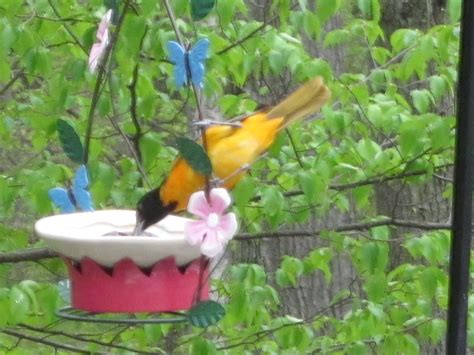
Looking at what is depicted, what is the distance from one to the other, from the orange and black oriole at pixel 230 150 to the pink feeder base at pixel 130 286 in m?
0.16

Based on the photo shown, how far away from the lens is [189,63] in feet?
Answer: 5.80

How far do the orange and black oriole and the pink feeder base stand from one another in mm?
163

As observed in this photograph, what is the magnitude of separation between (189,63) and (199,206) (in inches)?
10.2

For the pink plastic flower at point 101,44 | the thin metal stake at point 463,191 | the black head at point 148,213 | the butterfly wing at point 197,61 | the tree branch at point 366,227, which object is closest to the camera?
the thin metal stake at point 463,191

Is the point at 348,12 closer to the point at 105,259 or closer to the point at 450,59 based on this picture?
the point at 450,59

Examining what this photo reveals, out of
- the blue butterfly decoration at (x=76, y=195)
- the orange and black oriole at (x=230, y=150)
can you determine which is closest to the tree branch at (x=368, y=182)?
the orange and black oriole at (x=230, y=150)

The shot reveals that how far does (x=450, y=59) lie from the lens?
3633 millimetres

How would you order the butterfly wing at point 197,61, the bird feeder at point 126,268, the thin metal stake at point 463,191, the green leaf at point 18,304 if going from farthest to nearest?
the green leaf at point 18,304, the bird feeder at point 126,268, the butterfly wing at point 197,61, the thin metal stake at point 463,191

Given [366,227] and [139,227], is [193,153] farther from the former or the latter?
[366,227]

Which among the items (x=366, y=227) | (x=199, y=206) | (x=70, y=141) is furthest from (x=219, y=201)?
(x=366, y=227)

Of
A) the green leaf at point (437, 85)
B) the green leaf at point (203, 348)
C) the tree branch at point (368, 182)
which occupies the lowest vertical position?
the green leaf at point (203, 348)

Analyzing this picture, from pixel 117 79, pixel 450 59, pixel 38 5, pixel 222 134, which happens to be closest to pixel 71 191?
pixel 222 134

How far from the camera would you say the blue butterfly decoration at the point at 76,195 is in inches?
87.7

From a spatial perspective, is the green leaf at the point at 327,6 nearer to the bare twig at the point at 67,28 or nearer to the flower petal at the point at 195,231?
the bare twig at the point at 67,28
